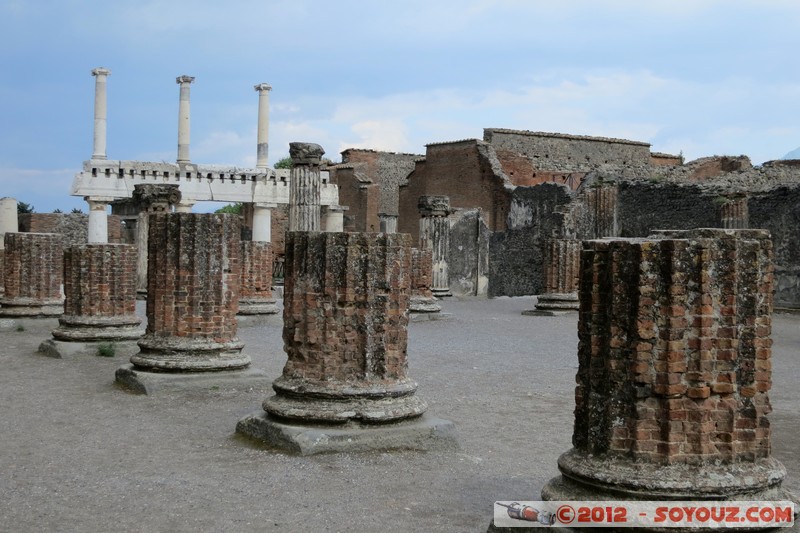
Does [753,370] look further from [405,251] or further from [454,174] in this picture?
[454,174]

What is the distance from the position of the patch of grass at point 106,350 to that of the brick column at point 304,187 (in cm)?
732

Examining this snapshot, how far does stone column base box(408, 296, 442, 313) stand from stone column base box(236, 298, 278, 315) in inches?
107

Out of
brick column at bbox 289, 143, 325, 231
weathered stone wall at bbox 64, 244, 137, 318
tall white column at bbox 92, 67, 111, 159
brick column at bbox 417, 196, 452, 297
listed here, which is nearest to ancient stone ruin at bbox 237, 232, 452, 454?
weathered stone wall at bbox 64, 244, 137, 318

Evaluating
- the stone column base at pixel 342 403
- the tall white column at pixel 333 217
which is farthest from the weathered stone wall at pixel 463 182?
the stone column base at pixel 342 403

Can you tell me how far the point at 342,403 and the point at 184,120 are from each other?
26620mm

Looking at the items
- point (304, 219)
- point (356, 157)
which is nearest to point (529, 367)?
point (304, 219)

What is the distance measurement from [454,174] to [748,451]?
31575 mm

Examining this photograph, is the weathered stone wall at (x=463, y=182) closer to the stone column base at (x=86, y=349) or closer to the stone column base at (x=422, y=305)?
the stone column base at (x=422, y=305)

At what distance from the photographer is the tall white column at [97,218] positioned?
28906 millimetres

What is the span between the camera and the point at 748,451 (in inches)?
146

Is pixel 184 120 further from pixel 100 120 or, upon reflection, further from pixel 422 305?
pixel 422 305

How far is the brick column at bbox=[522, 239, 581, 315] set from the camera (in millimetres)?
18547

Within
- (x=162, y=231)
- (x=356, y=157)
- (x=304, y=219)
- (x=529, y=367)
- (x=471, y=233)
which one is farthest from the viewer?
(x=356, y=157)

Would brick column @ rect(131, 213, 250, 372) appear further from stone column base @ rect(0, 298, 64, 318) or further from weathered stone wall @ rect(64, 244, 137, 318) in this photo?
stone column base @ rect(0, 298, 64, 318)
